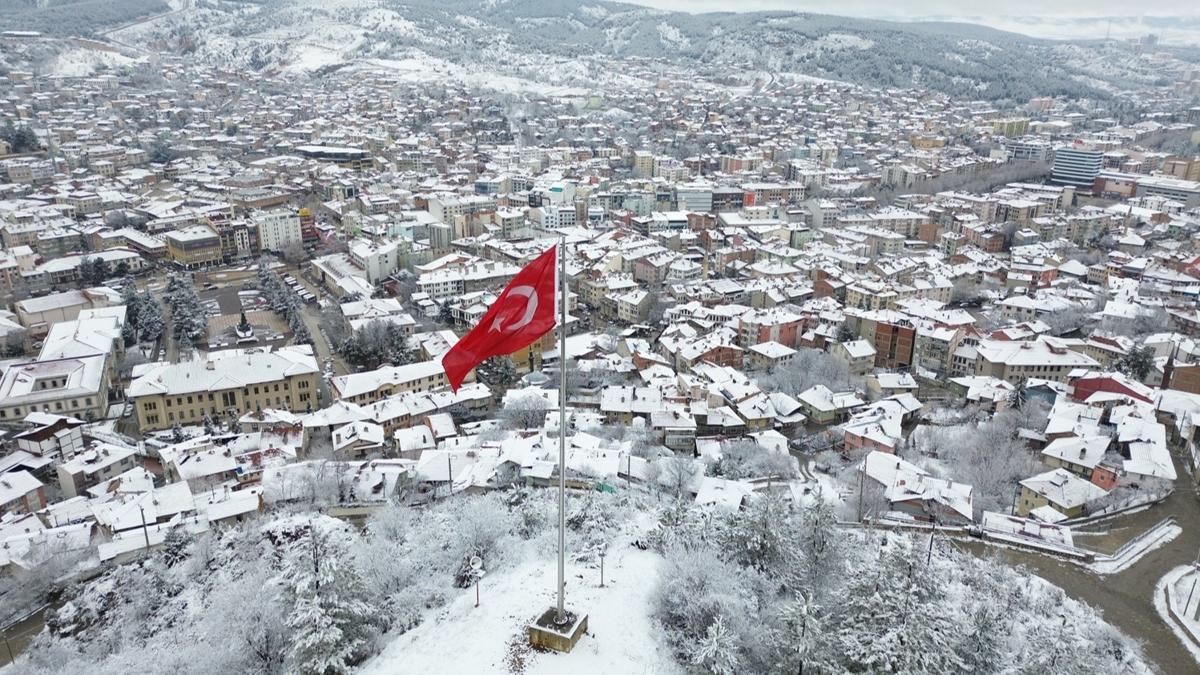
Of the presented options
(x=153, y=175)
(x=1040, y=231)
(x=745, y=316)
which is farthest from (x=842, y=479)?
(x=153, y=175)

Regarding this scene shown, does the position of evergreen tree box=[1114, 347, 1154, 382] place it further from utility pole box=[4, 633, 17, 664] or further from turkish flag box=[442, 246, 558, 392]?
utility pole box=[4, 633, 17, 664]

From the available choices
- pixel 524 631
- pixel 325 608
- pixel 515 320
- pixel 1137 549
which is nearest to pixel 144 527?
pixel 325 608

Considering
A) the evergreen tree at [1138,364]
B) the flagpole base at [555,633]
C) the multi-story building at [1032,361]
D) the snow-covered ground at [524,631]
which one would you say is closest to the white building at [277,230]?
the multi-story building at [1032,361]

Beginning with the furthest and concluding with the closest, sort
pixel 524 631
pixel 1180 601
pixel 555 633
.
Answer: pixel 1180 601 < pixel 524 631 < pixel 555 633

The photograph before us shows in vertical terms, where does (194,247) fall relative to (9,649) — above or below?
above

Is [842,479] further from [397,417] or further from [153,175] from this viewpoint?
[153,175]

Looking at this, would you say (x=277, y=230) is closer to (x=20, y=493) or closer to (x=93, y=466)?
(x=93, y=466)

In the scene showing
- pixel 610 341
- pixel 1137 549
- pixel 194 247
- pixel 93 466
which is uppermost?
pixel 194 247
